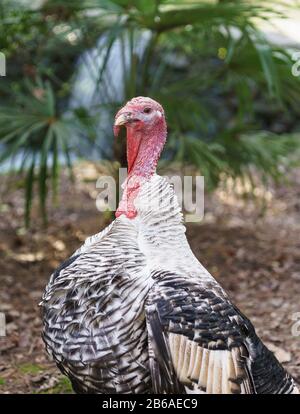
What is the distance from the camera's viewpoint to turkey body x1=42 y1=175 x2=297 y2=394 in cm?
269

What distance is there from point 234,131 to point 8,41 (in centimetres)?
228

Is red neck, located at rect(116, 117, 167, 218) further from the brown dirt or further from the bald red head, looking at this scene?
the brown dirt

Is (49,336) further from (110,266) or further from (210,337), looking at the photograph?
(210,337)

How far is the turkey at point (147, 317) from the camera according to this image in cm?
269

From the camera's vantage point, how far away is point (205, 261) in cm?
616

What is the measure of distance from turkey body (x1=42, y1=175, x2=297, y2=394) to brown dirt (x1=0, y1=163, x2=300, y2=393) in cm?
112

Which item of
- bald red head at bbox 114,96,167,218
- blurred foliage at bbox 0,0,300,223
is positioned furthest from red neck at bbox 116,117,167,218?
blurred foliage at bbox 0,0,300,223

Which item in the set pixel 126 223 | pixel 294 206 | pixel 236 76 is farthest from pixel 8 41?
pixel 294 206

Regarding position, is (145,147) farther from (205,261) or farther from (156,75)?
(156,75)

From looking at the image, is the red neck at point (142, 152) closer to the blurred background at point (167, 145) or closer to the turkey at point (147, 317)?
the turkey at point (147, 317)

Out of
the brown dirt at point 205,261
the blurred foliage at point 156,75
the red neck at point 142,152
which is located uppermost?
the blurred foliage at point 156,75

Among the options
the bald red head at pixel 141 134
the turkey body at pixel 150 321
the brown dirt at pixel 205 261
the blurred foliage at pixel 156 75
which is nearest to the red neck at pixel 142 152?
the bald red head at pixel 141 134
